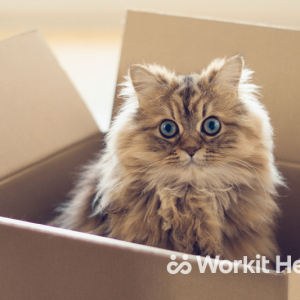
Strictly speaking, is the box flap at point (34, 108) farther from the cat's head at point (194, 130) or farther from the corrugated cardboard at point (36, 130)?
the cat's head at point (194, 130)

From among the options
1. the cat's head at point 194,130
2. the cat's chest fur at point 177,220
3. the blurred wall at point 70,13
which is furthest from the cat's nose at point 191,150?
the blurred wall at point 70,13

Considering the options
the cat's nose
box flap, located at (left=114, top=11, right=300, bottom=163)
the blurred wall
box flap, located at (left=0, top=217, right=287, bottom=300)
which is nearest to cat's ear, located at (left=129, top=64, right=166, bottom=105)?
the cat's nose

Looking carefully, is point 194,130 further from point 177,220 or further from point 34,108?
point 34,108

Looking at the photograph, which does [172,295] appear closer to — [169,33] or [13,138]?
[13,138]

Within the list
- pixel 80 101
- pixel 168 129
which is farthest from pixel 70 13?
pixel 168 129

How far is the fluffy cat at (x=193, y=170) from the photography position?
113 centimetres

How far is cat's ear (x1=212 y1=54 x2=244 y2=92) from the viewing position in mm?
1195

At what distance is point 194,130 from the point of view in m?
1.13

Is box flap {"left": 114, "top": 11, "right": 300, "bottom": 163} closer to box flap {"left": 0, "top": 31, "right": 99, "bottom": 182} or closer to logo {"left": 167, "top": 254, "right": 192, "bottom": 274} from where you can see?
box flap {"left": 0, "top": 31, "right": 99, "bottom": 182}

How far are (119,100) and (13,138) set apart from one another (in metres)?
0.50

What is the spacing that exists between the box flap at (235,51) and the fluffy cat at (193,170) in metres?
0.36

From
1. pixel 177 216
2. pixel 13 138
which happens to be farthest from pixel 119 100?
pixel 177 216

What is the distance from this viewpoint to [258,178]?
1178 millimetres

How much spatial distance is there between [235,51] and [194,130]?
66 cm
